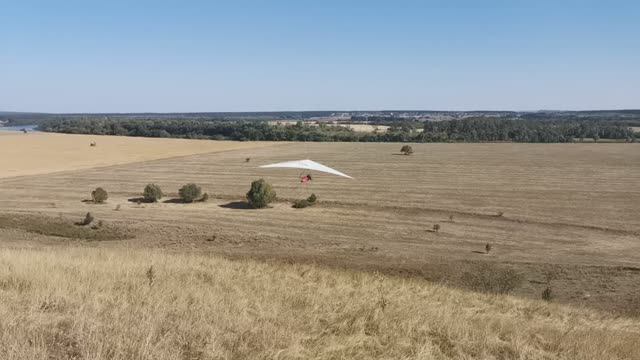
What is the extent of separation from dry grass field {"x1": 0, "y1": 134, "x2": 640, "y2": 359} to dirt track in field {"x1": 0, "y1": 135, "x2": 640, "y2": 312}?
0.17 meters

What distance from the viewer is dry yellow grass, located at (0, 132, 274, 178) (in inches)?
2889

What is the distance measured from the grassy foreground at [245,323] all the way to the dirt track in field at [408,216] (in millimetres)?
11866

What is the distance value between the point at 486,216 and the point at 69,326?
3838 centimetres

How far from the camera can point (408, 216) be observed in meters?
42.7

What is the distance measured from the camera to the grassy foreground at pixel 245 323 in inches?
281

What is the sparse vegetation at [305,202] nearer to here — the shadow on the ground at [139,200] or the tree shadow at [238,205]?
the tree shadow at [238,205]

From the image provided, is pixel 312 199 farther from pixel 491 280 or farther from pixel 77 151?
pixel 77 151

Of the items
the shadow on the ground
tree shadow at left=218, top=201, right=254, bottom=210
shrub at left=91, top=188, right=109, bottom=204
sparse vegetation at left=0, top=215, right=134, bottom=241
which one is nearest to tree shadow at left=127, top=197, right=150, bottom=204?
the shadow on the ground

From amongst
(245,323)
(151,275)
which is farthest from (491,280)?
(245,323)

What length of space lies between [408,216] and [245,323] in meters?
35.1

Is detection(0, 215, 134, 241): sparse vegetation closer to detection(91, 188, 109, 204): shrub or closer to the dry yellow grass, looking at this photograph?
detection(91, 188, 109, 204): shrub

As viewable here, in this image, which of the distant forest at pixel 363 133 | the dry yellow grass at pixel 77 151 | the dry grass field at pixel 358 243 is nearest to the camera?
the dry grass field at pixel 358 243

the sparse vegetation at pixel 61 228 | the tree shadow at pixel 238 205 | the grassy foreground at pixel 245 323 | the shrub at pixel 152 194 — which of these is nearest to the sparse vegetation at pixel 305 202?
the tree shadow at pixel 238 205

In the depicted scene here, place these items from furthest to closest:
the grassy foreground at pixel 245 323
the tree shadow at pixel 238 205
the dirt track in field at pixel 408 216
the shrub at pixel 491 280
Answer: the tree shadow at pixel 238 205 < the dirt track in field at pixel 408 216 < the shrub at pixel 491 280 < the grassy foreground at pixel 245 323
